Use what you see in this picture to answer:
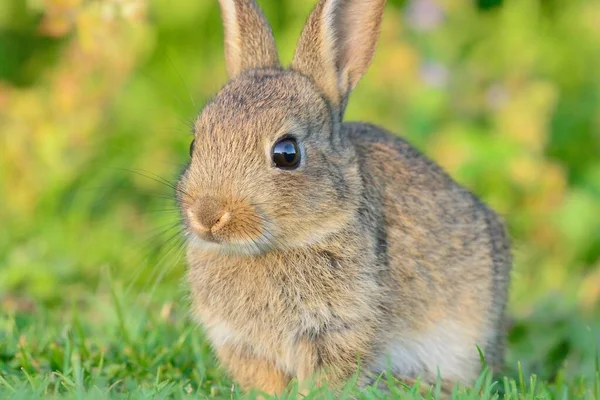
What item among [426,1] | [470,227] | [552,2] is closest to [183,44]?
[426,1]

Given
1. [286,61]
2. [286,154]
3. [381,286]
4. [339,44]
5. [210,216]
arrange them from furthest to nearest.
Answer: [286,61]
[339,44]
[381,286]
[286,154]
[210,216]

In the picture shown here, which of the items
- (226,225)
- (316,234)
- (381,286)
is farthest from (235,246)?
(381,286)

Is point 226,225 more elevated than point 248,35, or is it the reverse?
point 248,35

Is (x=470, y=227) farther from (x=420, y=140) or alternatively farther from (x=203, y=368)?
(x=420, y=140)

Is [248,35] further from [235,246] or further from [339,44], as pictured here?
[235,246]

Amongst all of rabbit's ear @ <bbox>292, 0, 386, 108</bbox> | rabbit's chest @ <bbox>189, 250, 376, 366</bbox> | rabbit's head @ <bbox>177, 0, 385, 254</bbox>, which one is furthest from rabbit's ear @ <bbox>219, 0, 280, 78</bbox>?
rabbit's chest @ <bbox>189, 250, 376, 366</bbox>

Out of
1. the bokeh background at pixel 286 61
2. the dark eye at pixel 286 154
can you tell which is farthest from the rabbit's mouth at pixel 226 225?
the bokeh background at pixel 286 61
